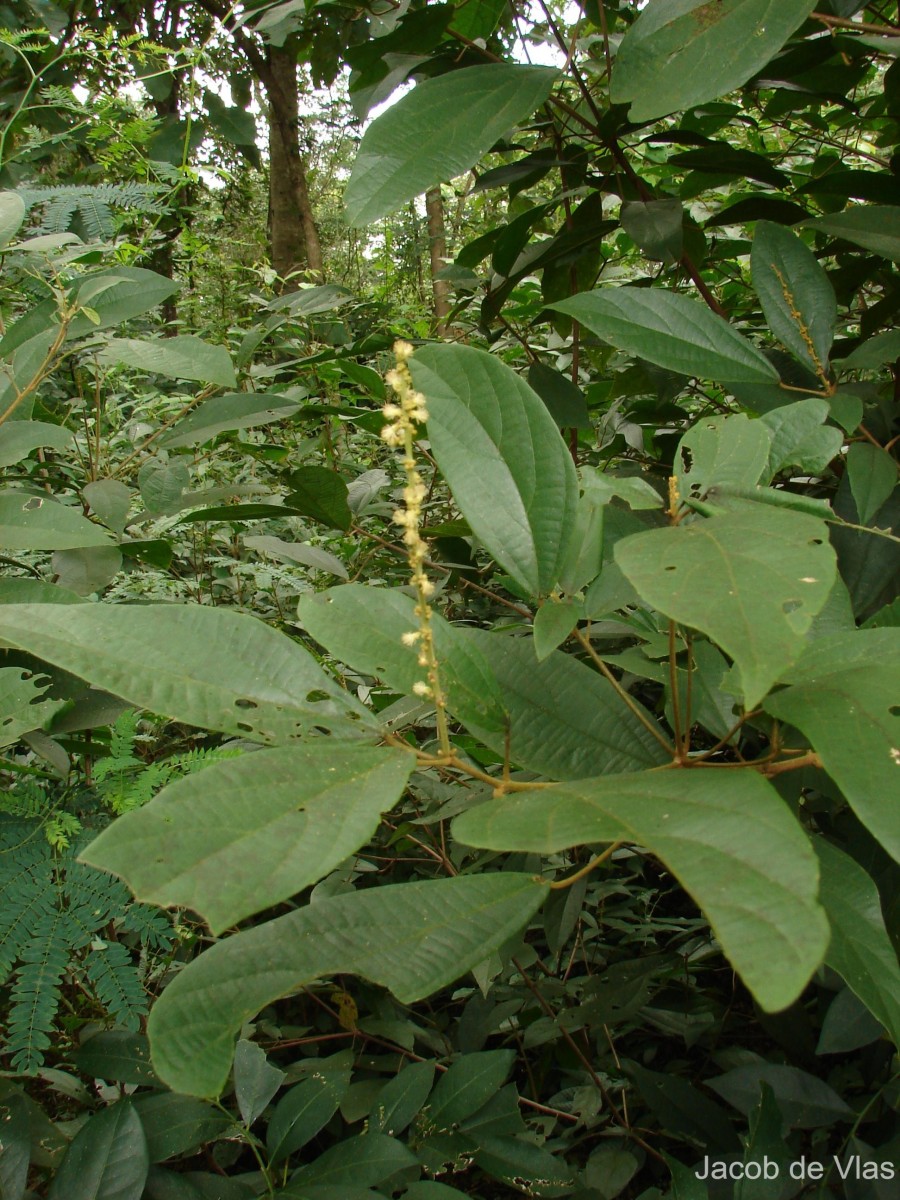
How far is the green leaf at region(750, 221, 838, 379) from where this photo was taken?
2.67 ft

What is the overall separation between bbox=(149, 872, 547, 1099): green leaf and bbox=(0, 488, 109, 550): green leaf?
47 cm

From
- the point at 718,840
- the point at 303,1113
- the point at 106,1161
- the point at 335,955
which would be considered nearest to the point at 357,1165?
the point at 303,1113

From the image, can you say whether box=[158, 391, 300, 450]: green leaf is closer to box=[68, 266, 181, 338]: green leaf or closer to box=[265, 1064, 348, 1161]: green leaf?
box=[68, 266, 181, 338]: green leaf

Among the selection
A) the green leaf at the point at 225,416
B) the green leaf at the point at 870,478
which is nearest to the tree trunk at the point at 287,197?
the green leaf at the point at 225,416

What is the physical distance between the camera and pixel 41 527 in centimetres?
81

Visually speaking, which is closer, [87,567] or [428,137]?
[428,137]

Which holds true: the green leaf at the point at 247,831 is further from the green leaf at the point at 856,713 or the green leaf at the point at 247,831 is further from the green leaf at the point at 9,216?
the green leaf at the point at 9,216

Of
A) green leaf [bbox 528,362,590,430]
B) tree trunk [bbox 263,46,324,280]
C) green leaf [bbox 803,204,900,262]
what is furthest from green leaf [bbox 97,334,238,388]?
tree trunk [bbox 263,46,324,280]

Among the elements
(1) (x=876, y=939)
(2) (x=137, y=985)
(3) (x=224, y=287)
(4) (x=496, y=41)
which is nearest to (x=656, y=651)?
(1) (x=876, y=939)

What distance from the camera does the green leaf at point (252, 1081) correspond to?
0.85 m

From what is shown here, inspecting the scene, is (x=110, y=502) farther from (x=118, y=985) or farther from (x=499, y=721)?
(x=499, y=721)

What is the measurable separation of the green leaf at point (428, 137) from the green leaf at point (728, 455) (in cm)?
36

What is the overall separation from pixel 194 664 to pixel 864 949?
413 mm

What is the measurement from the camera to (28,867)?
0.74 m
